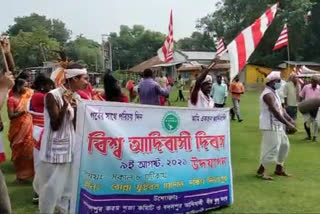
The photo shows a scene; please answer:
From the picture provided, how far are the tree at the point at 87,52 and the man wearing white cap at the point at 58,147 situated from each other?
6613 centimetres

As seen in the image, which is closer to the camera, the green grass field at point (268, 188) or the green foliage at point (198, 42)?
the green grass field at point (268, 188)

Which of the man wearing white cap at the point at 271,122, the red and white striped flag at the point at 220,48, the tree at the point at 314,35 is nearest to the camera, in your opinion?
the red and white striped flag at the point at 220,48

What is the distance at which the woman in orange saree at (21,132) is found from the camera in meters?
7.65

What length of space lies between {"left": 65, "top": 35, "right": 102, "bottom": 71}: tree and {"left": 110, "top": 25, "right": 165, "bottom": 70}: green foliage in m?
3.89

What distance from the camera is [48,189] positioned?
4.62m

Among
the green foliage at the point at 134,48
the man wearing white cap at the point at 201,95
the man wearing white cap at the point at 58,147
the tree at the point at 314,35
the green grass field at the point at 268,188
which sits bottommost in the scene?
the green grass field at the point at 268,188

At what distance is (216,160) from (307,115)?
24.9 ft

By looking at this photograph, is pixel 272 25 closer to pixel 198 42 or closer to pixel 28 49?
pixel 28 49

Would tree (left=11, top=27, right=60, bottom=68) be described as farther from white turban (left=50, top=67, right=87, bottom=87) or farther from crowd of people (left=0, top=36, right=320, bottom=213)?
white turban (left=50, top=67, right=87, bottom=87)

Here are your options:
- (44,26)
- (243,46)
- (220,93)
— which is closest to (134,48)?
(44,26)

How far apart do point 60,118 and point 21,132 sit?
11.5 ft

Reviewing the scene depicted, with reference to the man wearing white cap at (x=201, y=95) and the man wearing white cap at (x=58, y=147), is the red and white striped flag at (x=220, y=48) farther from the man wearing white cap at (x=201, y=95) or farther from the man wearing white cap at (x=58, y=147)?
the man wearing white cap at (x=58, y=147)

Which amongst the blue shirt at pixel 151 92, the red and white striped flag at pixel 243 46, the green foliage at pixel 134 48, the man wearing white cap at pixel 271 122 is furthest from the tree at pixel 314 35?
the red and white striped flag at pixel 243 46

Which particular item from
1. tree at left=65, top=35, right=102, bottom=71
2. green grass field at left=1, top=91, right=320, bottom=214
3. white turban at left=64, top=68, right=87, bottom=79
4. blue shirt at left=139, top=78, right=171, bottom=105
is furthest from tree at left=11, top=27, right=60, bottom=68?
white turban at left=64, top=68, right=87, bottom=79
